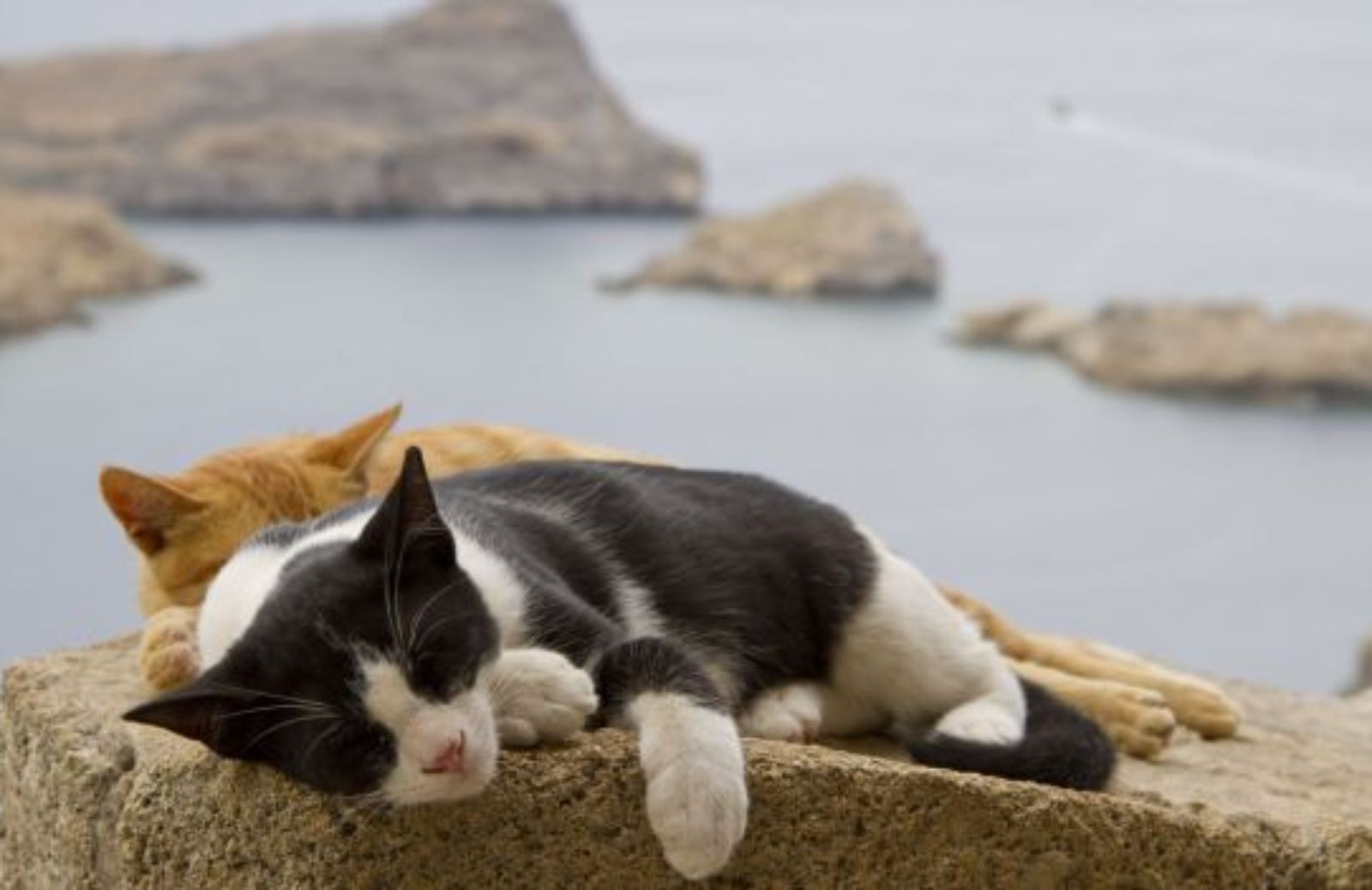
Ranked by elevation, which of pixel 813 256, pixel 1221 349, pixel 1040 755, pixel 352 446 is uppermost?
pixel 352 446

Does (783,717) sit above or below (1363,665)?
above

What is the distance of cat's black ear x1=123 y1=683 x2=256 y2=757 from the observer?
4.08ft

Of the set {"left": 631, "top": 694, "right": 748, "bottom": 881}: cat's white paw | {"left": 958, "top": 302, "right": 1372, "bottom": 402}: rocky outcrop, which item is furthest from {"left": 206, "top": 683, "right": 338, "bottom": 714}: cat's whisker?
{"left": 958, "top": 302, "right": 1372, "bottom": 402}: rocky outcrop

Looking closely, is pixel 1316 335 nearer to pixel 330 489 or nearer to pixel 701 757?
pixel 330 489

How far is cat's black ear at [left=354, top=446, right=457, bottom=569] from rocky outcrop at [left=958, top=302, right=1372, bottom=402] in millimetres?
3791

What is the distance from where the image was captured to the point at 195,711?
4.14 ft

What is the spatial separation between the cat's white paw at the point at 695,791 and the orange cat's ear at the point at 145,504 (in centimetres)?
70

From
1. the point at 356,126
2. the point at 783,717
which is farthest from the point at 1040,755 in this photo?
the point at 356,126

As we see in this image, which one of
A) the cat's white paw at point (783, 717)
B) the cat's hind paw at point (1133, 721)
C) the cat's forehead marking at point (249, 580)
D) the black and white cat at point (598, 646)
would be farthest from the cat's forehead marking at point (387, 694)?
the cat's hind paw at point (1133, 721)

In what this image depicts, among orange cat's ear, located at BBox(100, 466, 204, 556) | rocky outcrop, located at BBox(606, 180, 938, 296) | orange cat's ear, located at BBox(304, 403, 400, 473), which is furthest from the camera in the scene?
rocky outcrop, located at BBox(606, 180, 938, 296)

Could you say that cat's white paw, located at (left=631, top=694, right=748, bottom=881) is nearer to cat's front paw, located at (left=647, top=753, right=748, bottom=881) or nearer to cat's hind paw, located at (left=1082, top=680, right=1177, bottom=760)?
cat's front paw, located at (left=647, top=753, right=748, bottom=881)

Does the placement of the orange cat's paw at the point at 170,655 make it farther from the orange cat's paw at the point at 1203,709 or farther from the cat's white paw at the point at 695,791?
the orange cat's paw at the point at 1203,709

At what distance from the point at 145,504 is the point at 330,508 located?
0.18m

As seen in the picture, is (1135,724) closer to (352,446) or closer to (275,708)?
(352,446)
